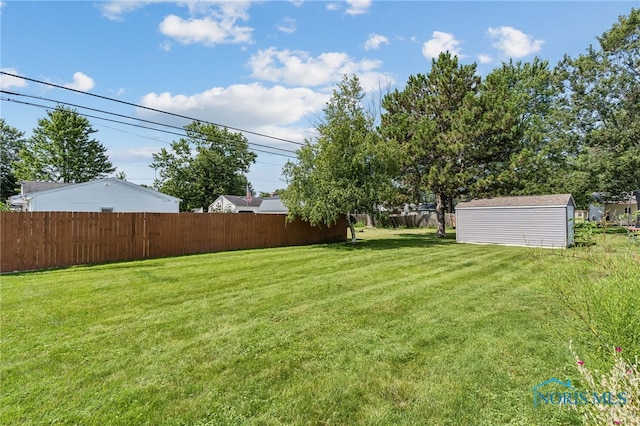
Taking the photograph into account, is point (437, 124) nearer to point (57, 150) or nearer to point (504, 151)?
point (504, 151)

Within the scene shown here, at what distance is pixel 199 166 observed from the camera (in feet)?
124

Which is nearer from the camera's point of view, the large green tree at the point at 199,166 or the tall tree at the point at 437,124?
the tall tree at the point at 437,124

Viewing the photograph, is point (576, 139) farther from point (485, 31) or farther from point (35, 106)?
point (35, 106)

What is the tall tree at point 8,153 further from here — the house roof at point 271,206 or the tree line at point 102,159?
the house roof at point 271,206

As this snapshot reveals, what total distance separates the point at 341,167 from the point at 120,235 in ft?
27.5

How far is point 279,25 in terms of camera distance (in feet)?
38.6

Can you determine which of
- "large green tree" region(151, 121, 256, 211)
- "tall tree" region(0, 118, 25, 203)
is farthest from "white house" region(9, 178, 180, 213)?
"tall tree" region(0, 118, 25, 203)

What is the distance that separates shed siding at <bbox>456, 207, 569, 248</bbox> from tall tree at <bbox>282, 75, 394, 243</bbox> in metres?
5.07

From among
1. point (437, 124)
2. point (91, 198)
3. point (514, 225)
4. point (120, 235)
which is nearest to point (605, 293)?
point (120, 235)

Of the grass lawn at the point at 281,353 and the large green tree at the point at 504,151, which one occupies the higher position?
the large green tree at the point at 504,151

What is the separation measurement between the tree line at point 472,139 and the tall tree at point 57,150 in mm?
30557

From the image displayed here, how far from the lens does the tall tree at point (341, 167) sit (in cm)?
1371

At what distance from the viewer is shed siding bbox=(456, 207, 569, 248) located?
13.6 metres

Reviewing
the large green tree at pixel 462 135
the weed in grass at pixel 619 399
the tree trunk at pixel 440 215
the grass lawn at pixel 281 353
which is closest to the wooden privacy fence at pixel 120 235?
the grass lawn at pixel 281 353
